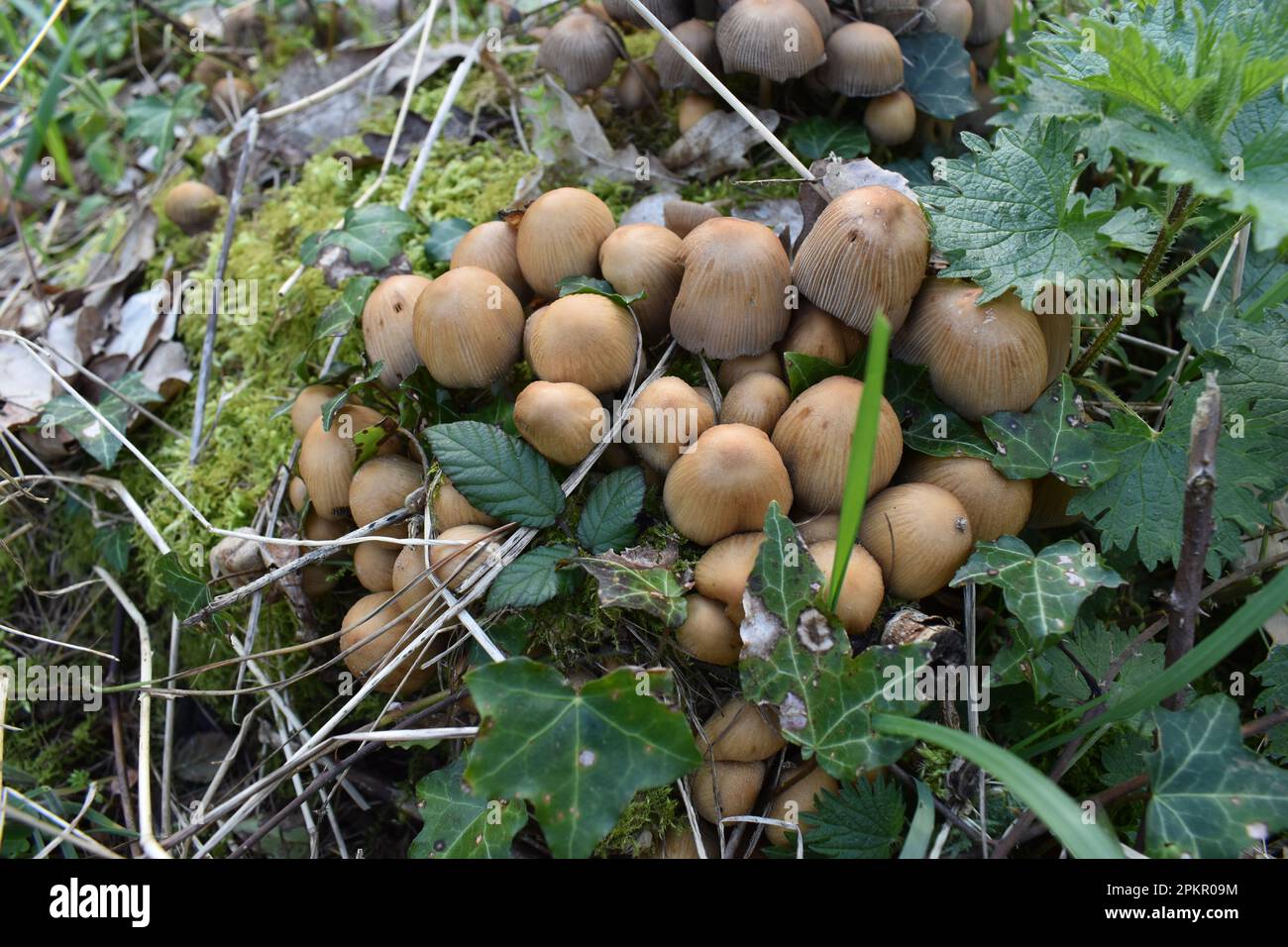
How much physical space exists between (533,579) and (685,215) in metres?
0.98

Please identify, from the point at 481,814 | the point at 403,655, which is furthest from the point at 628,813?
the point at 403,655

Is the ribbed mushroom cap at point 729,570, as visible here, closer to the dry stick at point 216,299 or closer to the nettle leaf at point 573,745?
the nettle leaf at point 573,745

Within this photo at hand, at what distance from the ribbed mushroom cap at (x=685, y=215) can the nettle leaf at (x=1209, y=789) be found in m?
1.46

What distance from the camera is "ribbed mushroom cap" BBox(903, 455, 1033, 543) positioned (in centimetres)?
188

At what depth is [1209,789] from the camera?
1577mm

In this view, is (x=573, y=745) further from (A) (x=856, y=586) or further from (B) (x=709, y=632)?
(A) (x=856, y=586)

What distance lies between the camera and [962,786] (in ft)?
5.86

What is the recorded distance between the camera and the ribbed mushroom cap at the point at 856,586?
1755mm

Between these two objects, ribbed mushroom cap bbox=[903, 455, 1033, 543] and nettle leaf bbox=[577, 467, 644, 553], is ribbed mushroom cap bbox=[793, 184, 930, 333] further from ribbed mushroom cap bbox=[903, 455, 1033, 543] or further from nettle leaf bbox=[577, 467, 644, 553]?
nettle leaf bbox=[577, 467, 644, 553]

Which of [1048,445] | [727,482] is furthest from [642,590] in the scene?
[1048,445]

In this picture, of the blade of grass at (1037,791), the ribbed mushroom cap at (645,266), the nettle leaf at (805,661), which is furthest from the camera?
the ribbed mushroom cap at (645,266)

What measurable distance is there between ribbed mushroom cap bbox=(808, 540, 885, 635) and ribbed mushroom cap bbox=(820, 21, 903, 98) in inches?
55.3

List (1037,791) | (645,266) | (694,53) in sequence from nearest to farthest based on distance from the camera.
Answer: (1037,791) < (645,266) < (694,53)

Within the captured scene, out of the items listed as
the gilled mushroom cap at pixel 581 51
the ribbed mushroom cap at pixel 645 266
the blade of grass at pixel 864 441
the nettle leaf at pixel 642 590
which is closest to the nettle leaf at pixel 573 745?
the nettle leaf at pixel 642 590
